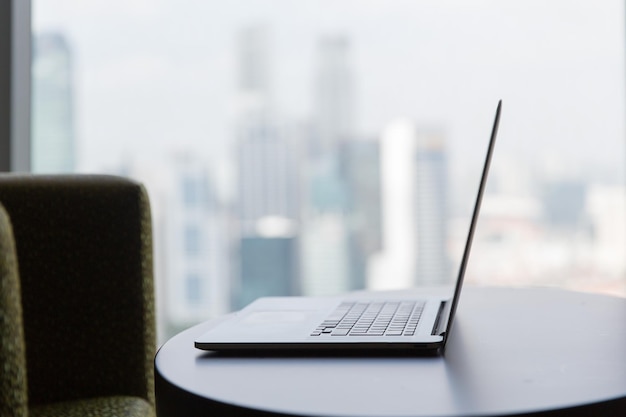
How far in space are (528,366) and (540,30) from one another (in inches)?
74.3

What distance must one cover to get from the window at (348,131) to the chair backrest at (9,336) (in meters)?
1.72

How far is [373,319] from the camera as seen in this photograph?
67 centimetres

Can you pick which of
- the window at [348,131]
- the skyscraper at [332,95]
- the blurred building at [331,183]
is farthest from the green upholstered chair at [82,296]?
the skyscraper at [332,95]

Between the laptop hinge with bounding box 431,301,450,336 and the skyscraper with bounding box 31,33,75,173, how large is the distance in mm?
1350

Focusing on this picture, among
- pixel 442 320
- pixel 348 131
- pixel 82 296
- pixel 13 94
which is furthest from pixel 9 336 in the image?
pixel 348 131

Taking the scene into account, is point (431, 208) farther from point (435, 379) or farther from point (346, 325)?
point (435, 379)

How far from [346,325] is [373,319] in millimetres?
39

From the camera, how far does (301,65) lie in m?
2.43

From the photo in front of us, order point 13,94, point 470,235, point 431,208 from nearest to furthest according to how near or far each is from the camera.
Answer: point 470,235 → point 13,94 → point 431,208

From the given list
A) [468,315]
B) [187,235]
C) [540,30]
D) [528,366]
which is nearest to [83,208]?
[468,315]

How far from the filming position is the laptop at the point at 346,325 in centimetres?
56

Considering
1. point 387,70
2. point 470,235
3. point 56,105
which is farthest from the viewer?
point 387,70

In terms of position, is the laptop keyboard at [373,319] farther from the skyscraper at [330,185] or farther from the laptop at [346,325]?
the skyscraper at [330,185]

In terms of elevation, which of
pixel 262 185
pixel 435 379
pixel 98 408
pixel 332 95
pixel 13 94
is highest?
pixel 332 95
